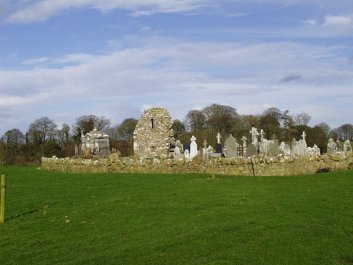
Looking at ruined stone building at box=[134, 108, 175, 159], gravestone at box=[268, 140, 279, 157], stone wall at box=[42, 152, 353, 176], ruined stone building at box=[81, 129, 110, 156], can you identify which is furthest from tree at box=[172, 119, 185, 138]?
gravestone at box=[268, 140, 279, 157]

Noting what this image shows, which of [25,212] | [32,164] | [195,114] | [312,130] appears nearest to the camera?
[25,212]

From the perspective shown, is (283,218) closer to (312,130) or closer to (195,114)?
(312,130)

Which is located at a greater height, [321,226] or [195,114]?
[195,114]

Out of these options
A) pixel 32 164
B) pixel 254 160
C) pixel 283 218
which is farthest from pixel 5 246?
pixel 32 164

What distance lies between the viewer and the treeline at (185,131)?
5103 centimetres

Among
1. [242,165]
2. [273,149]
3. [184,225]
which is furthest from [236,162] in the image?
[184,225]

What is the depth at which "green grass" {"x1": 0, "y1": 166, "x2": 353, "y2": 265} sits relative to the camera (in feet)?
28.4

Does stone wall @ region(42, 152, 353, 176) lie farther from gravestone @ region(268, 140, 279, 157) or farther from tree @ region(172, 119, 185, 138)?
tree @ region(172, 119, 185, 138)

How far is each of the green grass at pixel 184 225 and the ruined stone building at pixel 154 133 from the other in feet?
60.2

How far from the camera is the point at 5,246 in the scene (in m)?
10.3

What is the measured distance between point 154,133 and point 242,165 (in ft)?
47.6

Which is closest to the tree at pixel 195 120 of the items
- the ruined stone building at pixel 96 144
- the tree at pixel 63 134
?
the tree at pixel 63 134

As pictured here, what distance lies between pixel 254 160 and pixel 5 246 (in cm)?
1470

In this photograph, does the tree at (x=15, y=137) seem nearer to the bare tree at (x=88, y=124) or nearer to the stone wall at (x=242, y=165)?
the bare tree at (x=88, y=124)
